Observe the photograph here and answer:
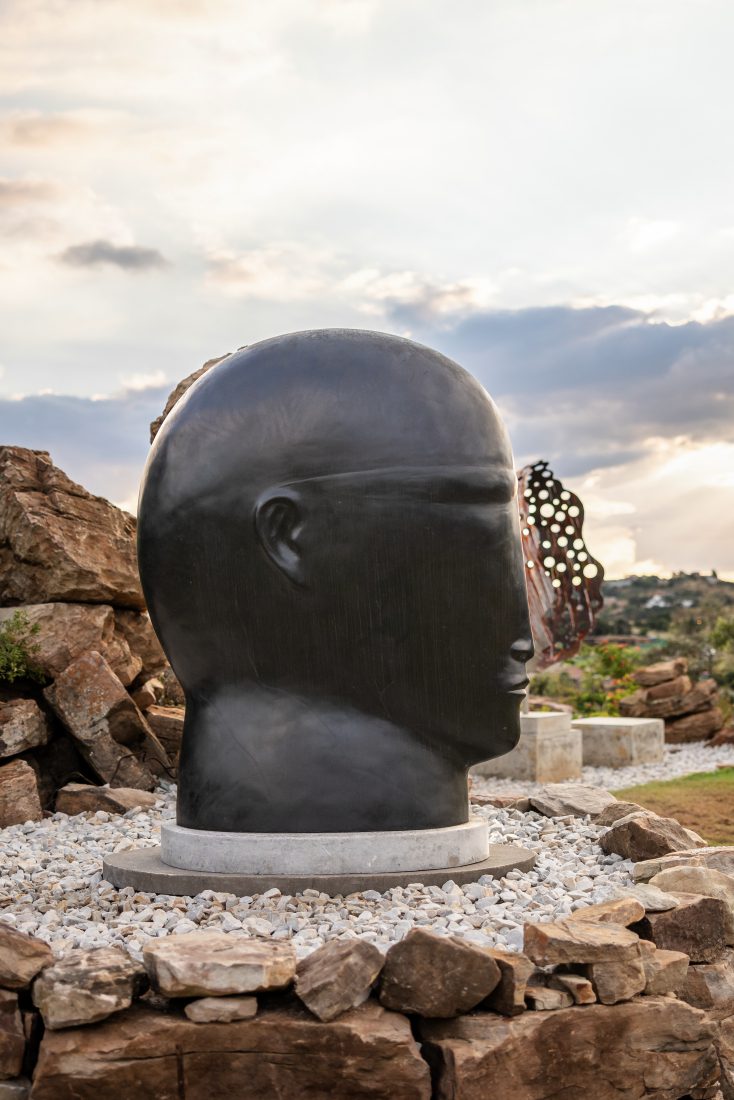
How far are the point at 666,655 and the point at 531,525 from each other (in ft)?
31.0

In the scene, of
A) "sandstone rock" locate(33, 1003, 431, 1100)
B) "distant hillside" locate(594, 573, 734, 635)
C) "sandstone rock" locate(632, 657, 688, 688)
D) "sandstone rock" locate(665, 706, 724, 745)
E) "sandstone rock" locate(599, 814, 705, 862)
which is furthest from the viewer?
"distant hillside" locate(594, 573, 734, 635)

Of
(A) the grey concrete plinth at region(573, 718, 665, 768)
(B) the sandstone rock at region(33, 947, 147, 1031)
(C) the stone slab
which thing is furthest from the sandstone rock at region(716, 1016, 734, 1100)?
(A) the grey concrete plinth at region(573, 718, 665, 768)

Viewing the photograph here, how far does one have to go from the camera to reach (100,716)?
7723 mm

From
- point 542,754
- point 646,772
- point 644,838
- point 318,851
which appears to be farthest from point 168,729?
point 646,772

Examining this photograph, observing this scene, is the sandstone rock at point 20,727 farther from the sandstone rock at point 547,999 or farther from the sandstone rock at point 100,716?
the sandstone rock at point 547,999

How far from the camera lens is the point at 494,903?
438 centimetres

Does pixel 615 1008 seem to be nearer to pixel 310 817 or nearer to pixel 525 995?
pixel 525 995

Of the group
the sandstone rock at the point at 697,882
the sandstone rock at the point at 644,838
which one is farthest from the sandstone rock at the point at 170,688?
the sandstone rock at the point at 697,882

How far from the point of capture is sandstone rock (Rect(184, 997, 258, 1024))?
3.36 m

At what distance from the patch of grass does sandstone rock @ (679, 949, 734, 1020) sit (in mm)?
4638

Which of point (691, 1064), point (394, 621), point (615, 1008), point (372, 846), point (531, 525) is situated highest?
point (531, 525)

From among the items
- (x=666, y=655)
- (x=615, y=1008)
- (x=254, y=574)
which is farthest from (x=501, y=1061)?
(x=666, y=655)

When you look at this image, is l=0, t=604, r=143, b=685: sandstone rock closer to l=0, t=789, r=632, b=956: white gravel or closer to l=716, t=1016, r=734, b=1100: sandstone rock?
l=0, t=789, r=632, b=956: white gravel

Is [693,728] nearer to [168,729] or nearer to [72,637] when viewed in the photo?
[168,729]
